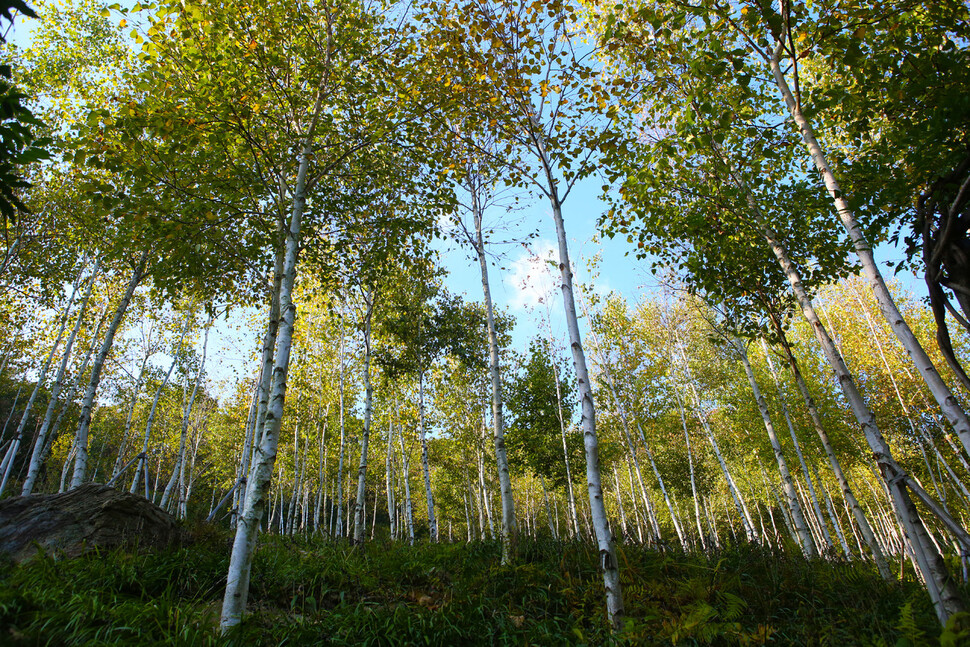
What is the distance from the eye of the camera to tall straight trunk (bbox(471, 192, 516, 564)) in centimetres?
782

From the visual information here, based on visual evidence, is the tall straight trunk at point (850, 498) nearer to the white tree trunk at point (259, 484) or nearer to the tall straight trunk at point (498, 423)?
the tall straight trunk at point (498, 423)

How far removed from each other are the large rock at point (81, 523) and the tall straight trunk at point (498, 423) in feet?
17.7

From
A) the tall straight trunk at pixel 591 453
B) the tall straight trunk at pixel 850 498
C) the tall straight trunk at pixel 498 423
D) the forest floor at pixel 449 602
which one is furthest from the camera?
the tall straight trunk at pixel 498 423

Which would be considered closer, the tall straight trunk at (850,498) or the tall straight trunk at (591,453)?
the tall straight trunk at (591,453)

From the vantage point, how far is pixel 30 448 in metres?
28.6

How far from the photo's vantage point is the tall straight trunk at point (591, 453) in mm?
4281

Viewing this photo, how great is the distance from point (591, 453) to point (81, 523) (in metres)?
7.18

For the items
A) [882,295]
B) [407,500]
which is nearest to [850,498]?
[882,295]

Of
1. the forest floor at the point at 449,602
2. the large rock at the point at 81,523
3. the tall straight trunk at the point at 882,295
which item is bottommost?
the forest floor at the point at 449,602

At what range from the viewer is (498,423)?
9.09 m

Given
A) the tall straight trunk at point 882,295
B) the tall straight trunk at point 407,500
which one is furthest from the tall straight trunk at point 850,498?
the tall straight trunk at point 407,500

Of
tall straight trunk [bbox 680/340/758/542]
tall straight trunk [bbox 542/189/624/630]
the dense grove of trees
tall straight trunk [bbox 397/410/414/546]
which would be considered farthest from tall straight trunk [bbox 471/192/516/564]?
tall straight trunk [bbox 680/340/758/542]

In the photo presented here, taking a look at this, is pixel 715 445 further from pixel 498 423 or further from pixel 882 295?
pixel 882 295

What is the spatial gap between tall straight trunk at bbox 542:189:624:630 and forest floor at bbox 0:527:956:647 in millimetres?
307
